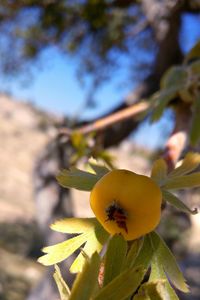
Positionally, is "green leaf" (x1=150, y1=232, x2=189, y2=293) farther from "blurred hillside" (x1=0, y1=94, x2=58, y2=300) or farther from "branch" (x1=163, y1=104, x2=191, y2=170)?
"blurred hillside" (x1=0, y1=94, x2=58, y2=300)

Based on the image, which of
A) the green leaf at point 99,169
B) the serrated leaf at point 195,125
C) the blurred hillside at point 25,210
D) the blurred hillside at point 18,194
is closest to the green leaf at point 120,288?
the green leaf at point 99,169

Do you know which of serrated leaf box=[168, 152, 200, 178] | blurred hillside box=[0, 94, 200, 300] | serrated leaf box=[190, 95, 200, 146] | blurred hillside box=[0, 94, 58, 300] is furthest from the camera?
blurred hillside box=[0, 94, 58, 300]

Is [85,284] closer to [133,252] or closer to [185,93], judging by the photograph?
[133,252]

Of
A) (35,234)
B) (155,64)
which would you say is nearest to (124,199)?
(155,64)

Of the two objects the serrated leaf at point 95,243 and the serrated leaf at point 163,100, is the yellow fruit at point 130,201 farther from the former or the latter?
the serrated leaf at point 163,100

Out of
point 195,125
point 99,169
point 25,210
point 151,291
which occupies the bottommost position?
point 151,291

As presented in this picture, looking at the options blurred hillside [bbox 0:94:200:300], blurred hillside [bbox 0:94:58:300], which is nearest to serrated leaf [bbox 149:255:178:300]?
blurred hillside [bbox 0:94:200:300]

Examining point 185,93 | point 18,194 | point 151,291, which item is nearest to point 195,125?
point 185,93
